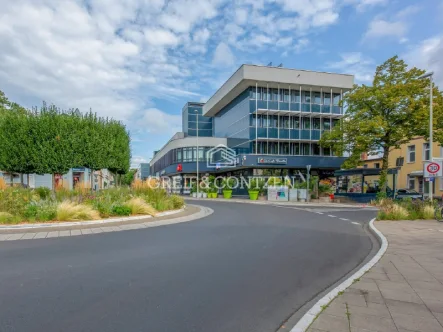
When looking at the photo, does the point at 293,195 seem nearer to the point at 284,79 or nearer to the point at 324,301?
the point at 284,79

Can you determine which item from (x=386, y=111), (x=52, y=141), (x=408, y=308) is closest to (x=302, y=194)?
(x=386, y=111)

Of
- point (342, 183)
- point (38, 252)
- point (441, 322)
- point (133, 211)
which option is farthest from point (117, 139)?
point (342, 183)

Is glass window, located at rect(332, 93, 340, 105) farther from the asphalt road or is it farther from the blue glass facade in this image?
the asphalt road

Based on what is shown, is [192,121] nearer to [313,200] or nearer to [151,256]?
[313,200]

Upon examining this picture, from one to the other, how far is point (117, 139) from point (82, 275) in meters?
17.3

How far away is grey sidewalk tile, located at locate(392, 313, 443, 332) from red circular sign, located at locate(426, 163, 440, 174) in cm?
1378

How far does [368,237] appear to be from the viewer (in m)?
9.66

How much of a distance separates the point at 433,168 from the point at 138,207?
14201 millimetres

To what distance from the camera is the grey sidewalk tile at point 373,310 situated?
3.63 metres

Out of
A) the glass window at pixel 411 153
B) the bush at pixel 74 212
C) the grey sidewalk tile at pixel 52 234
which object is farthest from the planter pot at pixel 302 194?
the grey sidewalk tile at pixel 52 234

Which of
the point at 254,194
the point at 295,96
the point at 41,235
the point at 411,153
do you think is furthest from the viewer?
the point at 295,96

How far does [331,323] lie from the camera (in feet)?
11.0

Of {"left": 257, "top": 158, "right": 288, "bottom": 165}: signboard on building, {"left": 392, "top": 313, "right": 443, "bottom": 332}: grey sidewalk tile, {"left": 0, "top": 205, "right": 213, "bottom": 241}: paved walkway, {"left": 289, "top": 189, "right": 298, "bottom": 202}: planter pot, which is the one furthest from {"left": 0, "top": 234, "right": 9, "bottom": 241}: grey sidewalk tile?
{"left": 257, "top": 158, "right": 288, "bottom": 165}: signboard on building

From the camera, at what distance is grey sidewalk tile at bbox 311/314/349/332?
325cm
